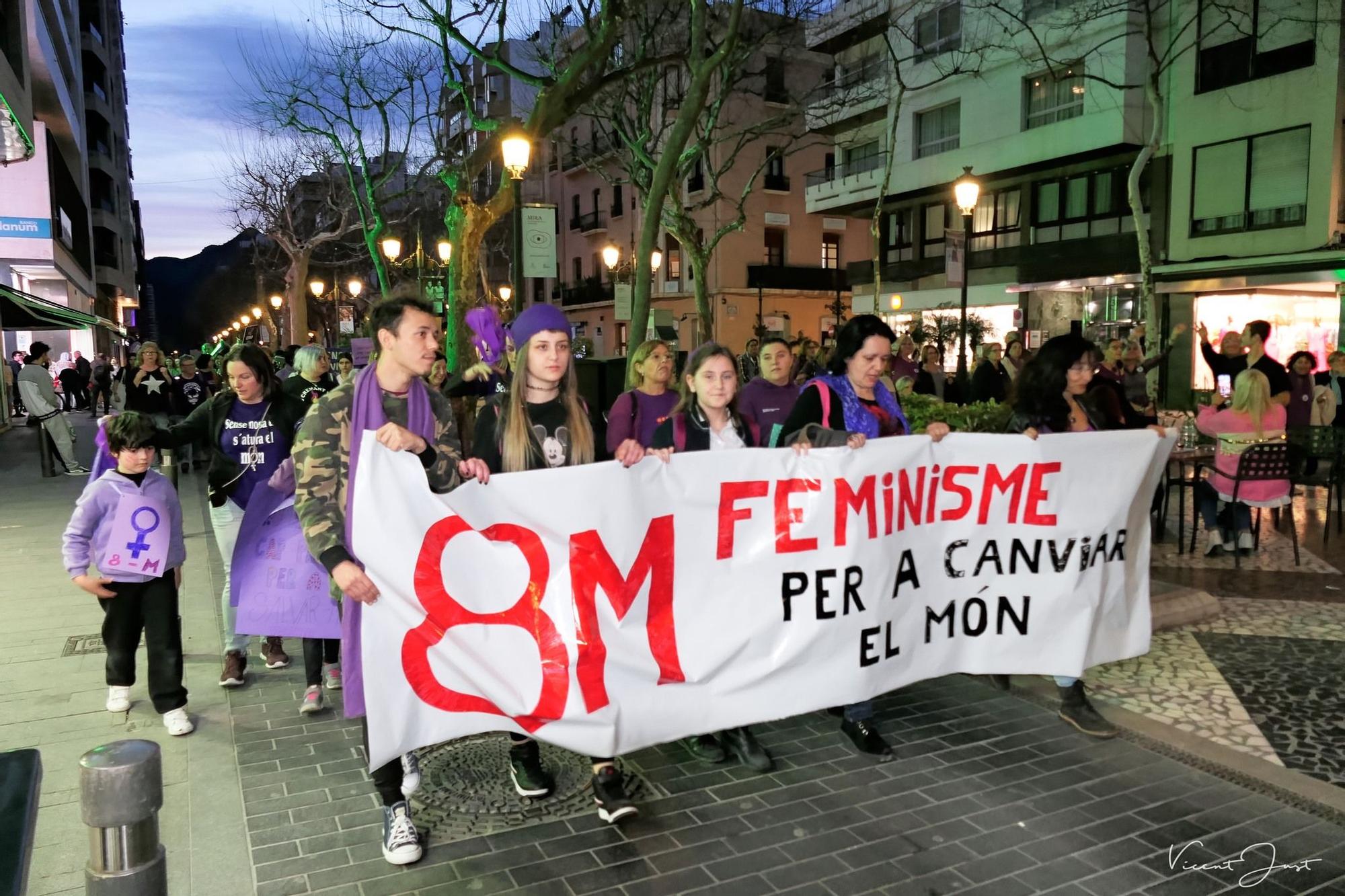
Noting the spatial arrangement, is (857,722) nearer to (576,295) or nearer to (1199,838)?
(1199,838)

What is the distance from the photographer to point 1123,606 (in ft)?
16.2

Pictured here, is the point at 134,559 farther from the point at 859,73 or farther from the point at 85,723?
the point at 859,73

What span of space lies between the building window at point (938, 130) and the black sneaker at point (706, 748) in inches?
1216

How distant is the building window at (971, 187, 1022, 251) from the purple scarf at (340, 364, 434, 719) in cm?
3029

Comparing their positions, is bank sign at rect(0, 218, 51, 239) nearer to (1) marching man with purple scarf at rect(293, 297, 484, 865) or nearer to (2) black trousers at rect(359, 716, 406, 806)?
(1) marching man with purple scarf at rect(293, 297, 484, 865)

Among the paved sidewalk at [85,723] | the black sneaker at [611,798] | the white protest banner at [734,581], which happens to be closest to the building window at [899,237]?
the paved sidewalk at [85,723]

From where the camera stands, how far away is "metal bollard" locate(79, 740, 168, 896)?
2.05 metres

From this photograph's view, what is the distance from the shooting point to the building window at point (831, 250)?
47.4 meters

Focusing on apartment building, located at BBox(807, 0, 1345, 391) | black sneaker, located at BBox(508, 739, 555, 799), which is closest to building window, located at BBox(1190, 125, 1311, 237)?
apartment building, located at BBox(807, 0, 1345, 391)

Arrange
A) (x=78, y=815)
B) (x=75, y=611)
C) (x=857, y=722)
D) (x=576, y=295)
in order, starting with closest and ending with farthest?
(x=78, y=815) → (x=857, y=722) → (x=75, y=611) → (x=576, y=295)

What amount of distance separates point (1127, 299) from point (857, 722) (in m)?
26.2

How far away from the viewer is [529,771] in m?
4.09

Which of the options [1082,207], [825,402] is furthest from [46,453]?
[1082,207]

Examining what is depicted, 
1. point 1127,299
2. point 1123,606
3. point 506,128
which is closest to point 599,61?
point 506,128
